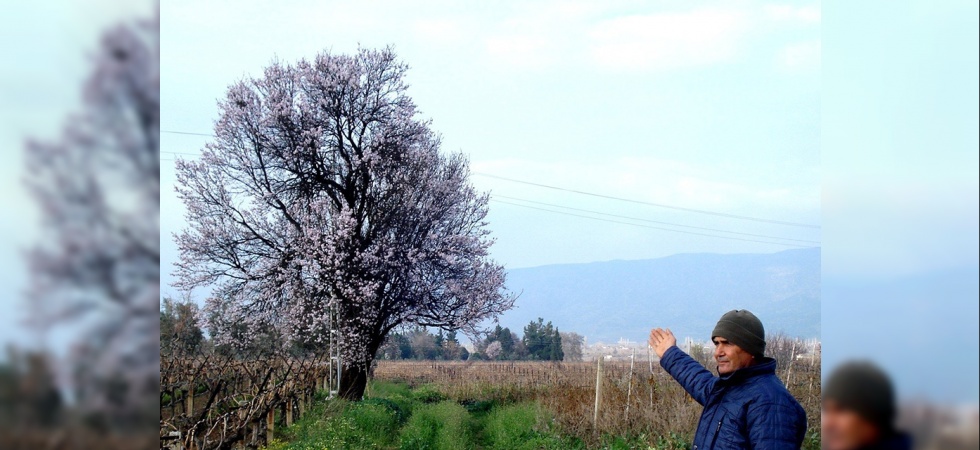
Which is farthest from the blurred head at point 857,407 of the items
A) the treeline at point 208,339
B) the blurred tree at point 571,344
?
the treeline at point 208,339

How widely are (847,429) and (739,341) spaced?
0.99 m

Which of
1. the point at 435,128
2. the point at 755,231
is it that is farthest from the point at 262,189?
the point at 755,231

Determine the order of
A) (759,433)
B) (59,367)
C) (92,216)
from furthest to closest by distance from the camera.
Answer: (759,433) < (92,216) < (59,367)

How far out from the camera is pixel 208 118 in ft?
20.8

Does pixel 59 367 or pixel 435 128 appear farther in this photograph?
pixel 435 128

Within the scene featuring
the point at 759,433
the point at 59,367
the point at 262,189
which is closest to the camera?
the point at 59,367

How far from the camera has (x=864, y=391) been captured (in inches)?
41.6

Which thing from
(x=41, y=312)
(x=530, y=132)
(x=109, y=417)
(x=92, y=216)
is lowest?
(x=109, y=417)

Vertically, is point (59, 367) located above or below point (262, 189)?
below

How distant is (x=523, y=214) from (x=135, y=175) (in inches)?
205

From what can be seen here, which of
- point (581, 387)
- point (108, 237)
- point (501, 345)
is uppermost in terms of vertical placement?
point (108, 237)

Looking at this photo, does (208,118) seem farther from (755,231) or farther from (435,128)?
(755,231)

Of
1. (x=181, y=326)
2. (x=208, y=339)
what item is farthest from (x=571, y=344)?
(x=181, y=326)

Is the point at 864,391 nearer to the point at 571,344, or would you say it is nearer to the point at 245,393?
the point at 571,344
